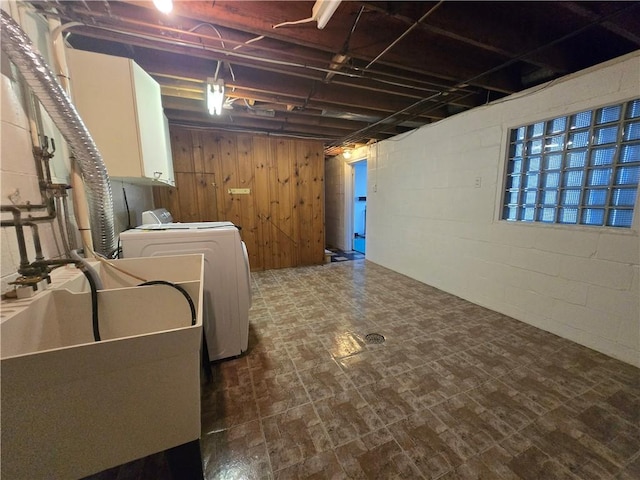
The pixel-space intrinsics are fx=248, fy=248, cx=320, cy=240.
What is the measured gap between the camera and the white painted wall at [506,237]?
190 cm

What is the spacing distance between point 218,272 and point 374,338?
149cm

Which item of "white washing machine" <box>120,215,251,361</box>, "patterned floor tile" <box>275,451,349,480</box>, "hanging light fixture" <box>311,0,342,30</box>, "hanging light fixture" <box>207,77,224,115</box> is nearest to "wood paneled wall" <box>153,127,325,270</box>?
"hanging light fixture" <box>207,77,224,115</box>

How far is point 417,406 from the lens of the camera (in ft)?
5.06

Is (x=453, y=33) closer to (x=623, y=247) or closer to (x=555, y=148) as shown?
(x=555, y=148)

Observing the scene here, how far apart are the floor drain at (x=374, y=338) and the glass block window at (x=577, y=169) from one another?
1906 millimetres

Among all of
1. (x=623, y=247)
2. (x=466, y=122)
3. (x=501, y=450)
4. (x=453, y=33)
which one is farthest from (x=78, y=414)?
(x=466, y=122)

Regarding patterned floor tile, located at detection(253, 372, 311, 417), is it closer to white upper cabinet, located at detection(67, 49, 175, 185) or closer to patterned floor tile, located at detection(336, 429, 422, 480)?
patterned floor tile, located at detection(336, 429, 422, 480)

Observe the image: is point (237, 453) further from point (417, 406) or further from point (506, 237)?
point (506, 237)

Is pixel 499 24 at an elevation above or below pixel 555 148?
above

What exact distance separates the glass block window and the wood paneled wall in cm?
307

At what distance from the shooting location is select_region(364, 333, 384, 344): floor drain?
7.36ft

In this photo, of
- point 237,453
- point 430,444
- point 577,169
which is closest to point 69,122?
point 237,453

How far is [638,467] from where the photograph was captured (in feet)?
3.89

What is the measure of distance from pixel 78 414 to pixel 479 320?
3.06 metres
